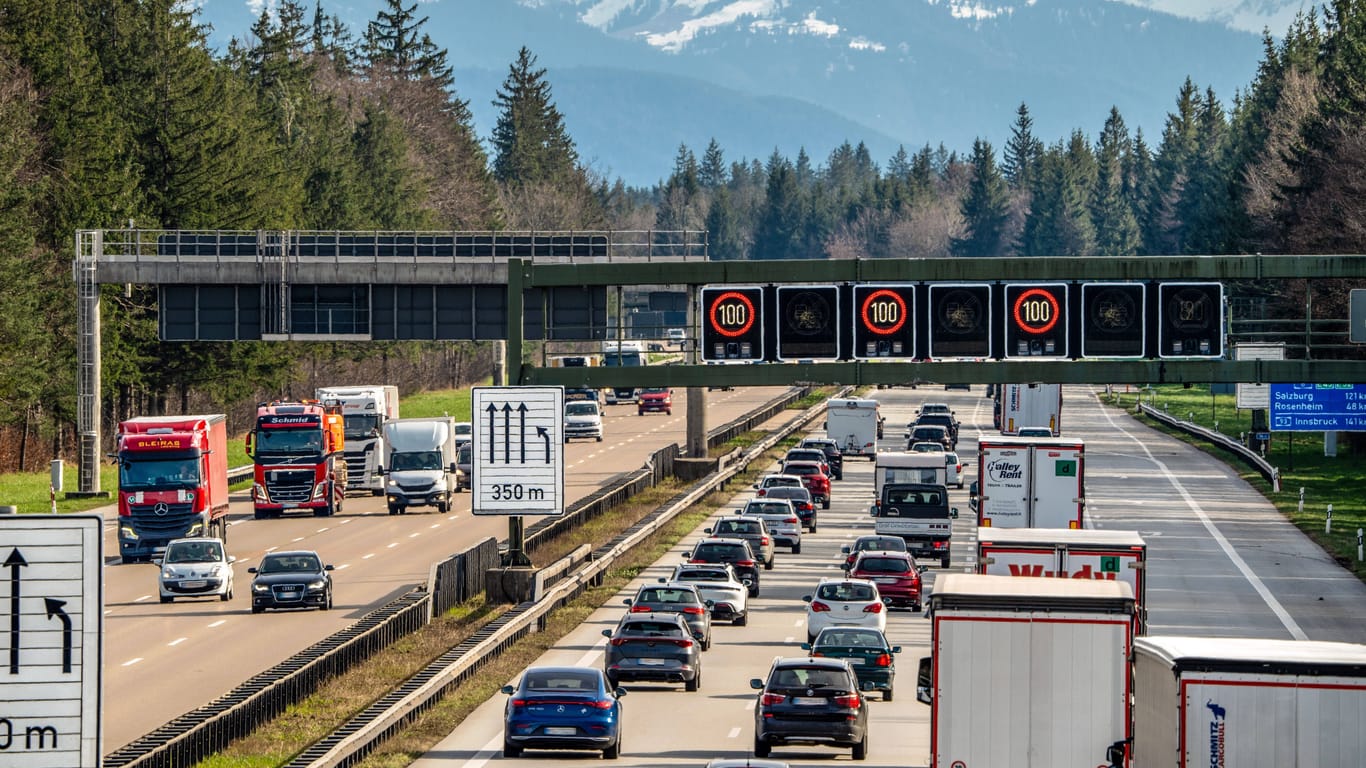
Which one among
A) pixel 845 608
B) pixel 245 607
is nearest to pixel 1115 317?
pixel 845 608

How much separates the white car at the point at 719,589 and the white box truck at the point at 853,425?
4629 centimetres

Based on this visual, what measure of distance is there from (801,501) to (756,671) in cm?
2679

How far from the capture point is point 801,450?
77.1m

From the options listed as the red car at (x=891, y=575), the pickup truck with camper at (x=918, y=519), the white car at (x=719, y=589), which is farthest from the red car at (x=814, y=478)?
the white car at (x=719, y=589)

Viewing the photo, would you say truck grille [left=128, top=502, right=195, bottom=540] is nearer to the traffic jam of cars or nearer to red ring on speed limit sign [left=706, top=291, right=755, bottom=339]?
the traffic jam of cars

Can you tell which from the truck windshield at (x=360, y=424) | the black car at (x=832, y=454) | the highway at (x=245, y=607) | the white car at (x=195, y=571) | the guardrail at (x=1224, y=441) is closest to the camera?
the highway at (x=245, y=607)

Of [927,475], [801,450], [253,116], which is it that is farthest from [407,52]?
[927,475]

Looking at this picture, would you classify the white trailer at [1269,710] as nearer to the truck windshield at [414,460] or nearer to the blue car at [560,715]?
the blue car at [560,715]

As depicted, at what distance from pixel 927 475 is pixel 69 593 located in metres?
52.0

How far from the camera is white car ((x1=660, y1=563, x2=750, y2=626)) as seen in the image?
4175 centimetres

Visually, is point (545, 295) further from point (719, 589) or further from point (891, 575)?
point (891, 575)

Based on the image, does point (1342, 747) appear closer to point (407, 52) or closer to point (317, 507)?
point (317, 507)

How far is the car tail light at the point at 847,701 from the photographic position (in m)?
27.0

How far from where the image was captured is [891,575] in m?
44.2
